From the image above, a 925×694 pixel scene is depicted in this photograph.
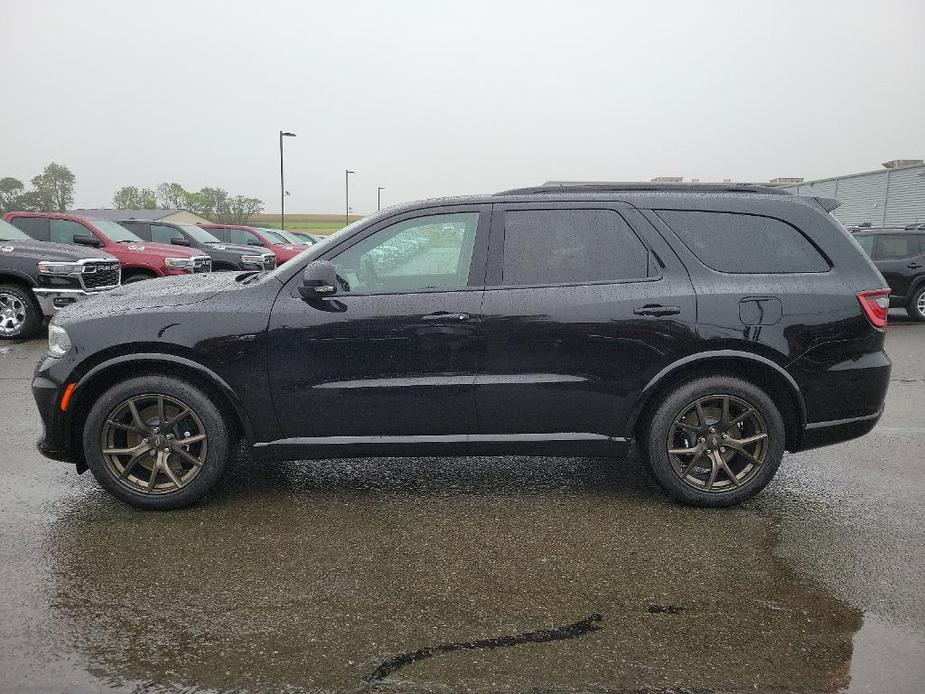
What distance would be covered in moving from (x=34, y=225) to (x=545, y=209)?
12220 mm

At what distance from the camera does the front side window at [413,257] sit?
4.00m

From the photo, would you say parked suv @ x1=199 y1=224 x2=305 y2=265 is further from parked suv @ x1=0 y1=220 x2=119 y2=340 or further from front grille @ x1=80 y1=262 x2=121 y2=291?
parked suv @ x1=0 y1=220 x2=119 y2=340

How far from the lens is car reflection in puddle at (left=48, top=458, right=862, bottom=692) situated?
8.25ft

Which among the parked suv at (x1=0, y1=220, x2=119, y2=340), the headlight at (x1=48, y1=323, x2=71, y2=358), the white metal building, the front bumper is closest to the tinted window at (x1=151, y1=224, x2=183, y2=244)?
the parked suv at (x1=0, y1=220, x2=119, y2=340)

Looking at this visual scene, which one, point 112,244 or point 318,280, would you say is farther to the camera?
point 112,244

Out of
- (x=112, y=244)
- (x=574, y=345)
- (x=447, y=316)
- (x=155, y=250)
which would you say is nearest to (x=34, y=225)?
(x=112, y=244)

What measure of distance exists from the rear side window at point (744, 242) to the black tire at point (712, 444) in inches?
25.5

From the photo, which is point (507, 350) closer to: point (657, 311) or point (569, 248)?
point (569, 248)

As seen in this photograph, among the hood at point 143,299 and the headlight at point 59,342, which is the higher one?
the hood at point 143,299

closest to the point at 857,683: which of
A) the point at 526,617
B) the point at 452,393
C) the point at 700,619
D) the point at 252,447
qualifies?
the point at 700,619

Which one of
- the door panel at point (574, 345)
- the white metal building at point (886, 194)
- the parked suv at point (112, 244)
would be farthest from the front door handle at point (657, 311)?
the white metal building at point (886, 194)

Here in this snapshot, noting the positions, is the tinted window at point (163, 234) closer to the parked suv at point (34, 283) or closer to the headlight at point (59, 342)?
the parked suv at point (34, 283)

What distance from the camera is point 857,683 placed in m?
2.44

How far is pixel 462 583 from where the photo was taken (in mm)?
3170
